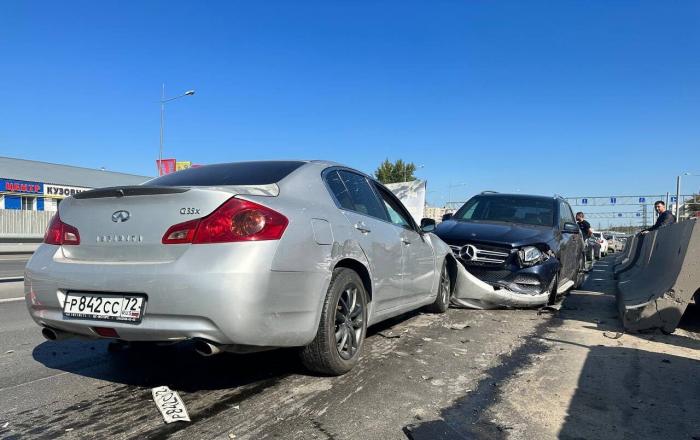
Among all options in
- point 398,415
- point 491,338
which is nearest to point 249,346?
point 398,415

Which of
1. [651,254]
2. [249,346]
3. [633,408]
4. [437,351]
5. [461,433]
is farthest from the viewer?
[651,254]

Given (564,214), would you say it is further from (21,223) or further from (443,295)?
(21,223)

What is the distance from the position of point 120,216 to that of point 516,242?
188 inches

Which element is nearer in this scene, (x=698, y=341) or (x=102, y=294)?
(x=102, y=294)

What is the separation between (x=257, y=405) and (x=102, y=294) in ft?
3.78

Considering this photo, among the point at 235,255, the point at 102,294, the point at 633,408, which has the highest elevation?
the point at 235,255

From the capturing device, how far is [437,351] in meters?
4.49

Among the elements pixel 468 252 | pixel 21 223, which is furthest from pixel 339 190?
pixel 21 223

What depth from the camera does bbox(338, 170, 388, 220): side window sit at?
14.0 feet

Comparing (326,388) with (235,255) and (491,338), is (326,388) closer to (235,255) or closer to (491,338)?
(235,255)

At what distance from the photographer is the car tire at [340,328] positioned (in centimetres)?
340

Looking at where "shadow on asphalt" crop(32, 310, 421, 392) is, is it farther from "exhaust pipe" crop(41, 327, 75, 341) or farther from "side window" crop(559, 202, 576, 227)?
"side window" crop(559, 202, 576, 227)

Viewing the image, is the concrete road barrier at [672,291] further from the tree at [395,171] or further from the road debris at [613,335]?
the tree at [395,171]

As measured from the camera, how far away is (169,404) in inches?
123
